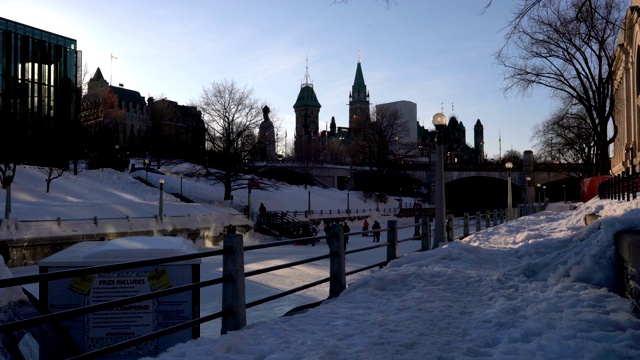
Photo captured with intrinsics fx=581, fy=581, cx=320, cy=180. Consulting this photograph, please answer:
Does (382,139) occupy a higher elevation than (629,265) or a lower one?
higher

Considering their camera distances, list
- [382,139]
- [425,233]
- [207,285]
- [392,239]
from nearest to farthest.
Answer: [207,285] < [392,239] < [425,233] < [382,139]

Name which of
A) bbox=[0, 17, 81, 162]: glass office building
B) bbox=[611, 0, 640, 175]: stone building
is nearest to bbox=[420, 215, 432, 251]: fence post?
bbox=[611, 0, 640, 175]: stone building

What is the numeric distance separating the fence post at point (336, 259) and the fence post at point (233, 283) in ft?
8.71

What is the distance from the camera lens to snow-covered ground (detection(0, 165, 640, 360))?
4875 mm

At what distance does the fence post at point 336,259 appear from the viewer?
8336mm

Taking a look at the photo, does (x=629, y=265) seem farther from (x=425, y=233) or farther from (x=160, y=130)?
(x=160, y=130)

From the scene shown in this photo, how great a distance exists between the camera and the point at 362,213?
229 feet

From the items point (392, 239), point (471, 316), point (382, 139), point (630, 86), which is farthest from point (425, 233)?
point (382, 139)

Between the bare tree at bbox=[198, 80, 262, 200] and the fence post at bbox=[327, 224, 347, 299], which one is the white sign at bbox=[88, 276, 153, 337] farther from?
the bare tree at bbox=[198, 80, 262, 200]

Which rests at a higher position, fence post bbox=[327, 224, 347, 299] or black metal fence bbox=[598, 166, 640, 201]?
black metal fence bbox=[598, 166, 640, 201]

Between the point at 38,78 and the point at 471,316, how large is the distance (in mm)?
54045

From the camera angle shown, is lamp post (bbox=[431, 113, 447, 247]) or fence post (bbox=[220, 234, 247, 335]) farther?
lamp post (bbox=[431, 113, 447, 247])

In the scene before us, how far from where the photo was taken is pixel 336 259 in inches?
330

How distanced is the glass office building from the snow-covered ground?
Result: 42264 mm
